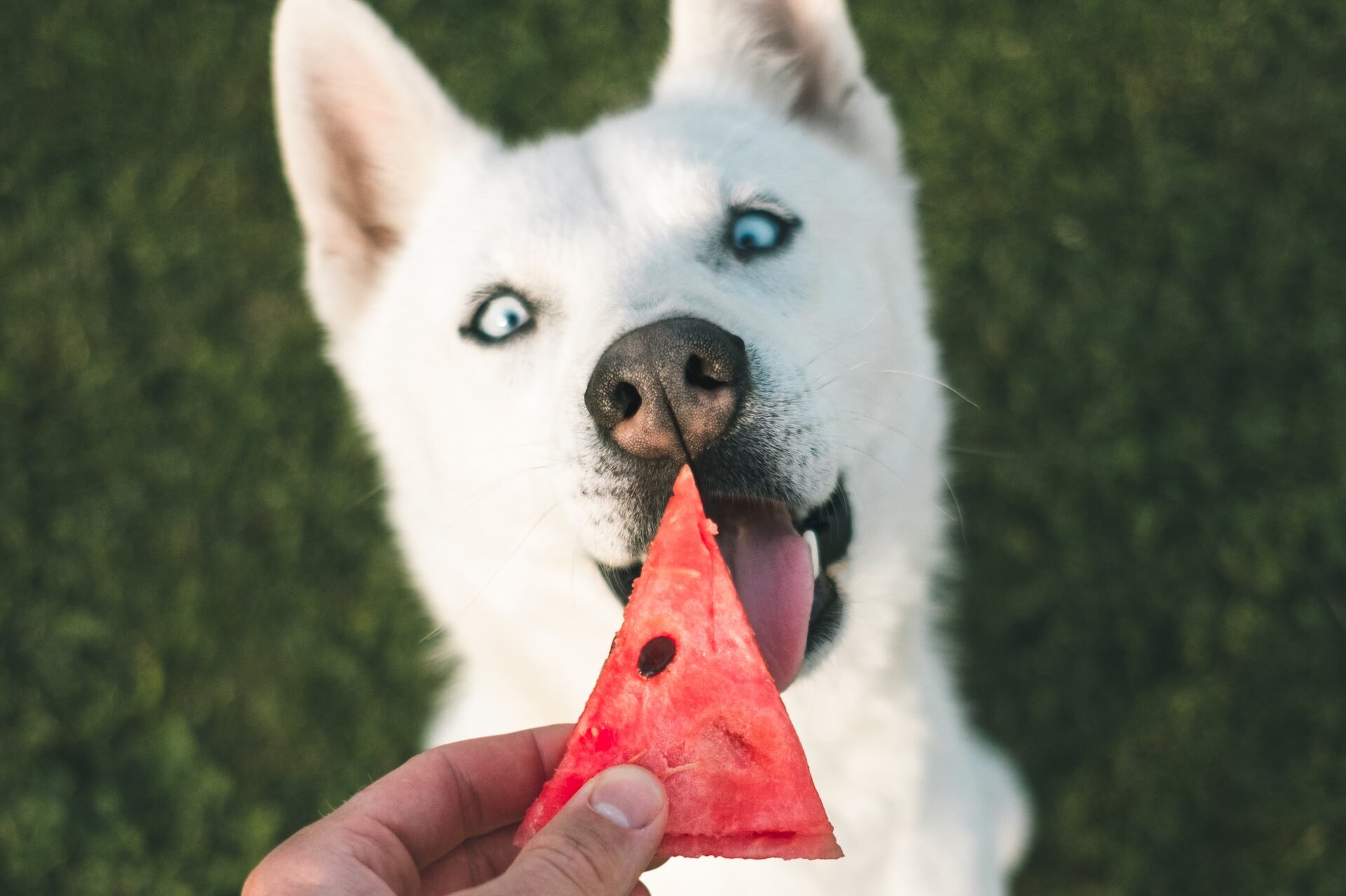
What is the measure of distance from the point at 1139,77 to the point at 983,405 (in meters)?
1.83

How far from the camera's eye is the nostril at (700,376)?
1.75 m

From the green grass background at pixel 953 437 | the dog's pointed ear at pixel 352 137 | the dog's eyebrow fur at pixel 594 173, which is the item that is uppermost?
the dog's pointed ear at pixel 352 137

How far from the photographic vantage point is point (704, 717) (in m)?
1.70

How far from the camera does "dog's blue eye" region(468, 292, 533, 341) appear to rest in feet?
7.45

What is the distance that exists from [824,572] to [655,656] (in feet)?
1.87

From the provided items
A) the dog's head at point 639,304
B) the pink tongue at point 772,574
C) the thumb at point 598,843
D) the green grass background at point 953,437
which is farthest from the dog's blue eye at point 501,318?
the green grass background at point 953,437

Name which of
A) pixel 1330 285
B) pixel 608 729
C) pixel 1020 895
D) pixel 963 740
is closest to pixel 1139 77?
pixel 1330 285

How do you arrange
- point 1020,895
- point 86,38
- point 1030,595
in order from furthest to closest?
point 86,38 → point 1030,595 → point 1020,895

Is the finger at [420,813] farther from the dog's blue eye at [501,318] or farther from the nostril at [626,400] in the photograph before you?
the dog's blue eye at [501,318]

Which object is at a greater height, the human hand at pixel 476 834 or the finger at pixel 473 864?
the human hand at pixel 476 834

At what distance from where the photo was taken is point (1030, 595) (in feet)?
13.0

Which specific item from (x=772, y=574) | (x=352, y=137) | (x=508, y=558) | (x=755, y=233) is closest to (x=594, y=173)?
(x=755, y=233)

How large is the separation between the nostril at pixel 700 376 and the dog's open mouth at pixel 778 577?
0.27m

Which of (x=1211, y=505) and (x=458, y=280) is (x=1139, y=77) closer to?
(x=1211, y=505)
